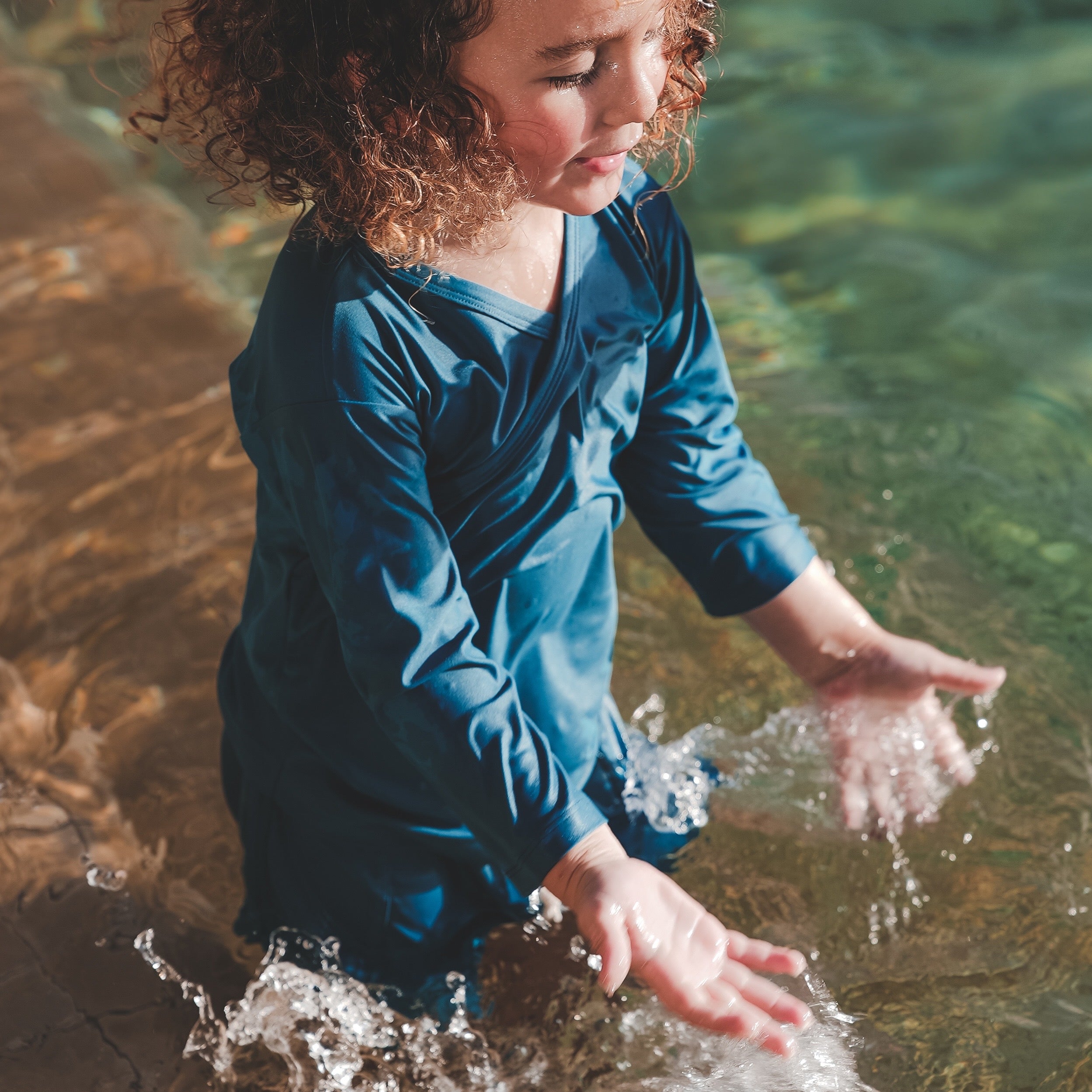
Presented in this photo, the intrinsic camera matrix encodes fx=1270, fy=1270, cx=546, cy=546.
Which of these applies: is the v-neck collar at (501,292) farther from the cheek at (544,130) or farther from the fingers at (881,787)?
the fingers at (881,787)

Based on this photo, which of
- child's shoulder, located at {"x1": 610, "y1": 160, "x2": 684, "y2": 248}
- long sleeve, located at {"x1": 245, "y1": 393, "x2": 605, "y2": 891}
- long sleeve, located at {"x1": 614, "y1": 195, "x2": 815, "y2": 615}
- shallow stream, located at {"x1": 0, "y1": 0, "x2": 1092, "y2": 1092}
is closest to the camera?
long sleeve, located at {"x1": 245, "y1": 393, "x2": 605, "y2": 891}

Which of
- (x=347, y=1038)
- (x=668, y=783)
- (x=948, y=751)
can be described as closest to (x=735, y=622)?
(x=668, y=783)

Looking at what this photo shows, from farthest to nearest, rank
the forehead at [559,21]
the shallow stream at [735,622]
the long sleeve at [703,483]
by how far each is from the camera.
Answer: the shallow stream at [735,622]
the long sleeve at [703,483]
the forehead at [559,21]

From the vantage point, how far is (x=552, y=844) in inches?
44.2

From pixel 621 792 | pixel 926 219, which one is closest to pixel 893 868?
pixel 621 792

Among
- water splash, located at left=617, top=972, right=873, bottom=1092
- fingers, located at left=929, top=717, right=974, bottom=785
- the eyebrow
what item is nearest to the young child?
the eyebrow

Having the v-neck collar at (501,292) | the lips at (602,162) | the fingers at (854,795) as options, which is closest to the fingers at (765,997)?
the fingers at (854,795)

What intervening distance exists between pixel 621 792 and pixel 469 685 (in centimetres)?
47

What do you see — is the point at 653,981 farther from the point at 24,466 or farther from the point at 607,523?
the point at 24,466

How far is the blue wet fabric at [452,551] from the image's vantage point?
1087mm

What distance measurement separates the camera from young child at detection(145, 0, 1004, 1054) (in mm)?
1047

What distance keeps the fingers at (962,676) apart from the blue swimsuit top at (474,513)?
0.64 ft

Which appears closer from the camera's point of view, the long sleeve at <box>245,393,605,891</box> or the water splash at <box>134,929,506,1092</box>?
the long sleeve at <box>245,393,605,891</box>

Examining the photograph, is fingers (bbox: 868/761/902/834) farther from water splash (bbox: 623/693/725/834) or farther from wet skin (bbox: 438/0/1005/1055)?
wet skin (bbox: 438/0/1005/1055)
